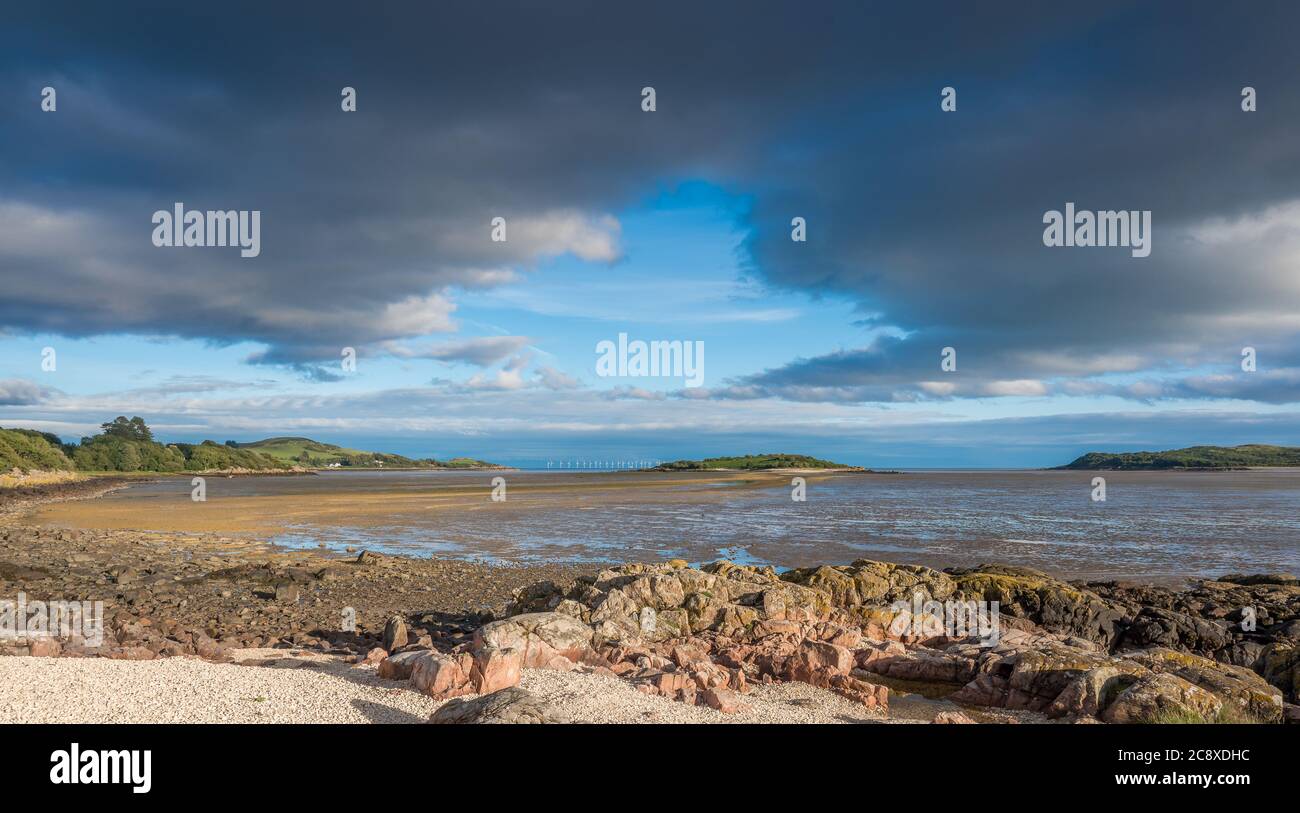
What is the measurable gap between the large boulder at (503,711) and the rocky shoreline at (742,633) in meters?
0.03

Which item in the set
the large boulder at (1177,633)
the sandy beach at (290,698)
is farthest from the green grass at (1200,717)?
the large boulder at (1177,633)

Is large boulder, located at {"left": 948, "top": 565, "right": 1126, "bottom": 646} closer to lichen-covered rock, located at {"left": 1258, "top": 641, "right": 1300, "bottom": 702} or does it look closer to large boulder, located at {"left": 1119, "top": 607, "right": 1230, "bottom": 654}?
large boulder, located at {"left": 1119, "top": 607, "right": 1230, "bottom": 654}

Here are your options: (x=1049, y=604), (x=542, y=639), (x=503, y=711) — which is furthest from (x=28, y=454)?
(x=1049, y=604)

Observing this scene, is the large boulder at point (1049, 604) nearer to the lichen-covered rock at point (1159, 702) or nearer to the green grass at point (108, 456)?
the lichen-covered rock at point (1159, 702)

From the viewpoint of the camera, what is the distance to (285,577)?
83.5 ft

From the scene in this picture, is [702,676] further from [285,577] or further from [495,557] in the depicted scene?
[495,557]

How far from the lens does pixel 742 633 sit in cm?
1498

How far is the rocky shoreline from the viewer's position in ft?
35.9

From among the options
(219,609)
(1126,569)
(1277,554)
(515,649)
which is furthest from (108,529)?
(1277,554)

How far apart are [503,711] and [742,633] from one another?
730 centimetres

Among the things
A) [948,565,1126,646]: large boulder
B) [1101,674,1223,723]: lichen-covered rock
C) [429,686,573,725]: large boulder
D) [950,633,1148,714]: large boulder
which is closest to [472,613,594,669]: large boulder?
[429,686,573,725]: large boulder

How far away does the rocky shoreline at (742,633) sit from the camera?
10.9m

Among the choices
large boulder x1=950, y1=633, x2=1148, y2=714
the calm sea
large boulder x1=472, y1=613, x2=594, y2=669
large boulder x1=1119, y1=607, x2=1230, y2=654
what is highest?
large boulder x1=472, y1=613, x2=594, y2=669

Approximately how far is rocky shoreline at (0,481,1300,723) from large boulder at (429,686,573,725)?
32 millimetres
